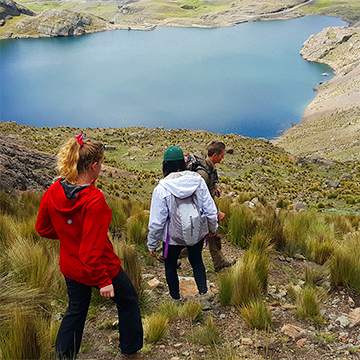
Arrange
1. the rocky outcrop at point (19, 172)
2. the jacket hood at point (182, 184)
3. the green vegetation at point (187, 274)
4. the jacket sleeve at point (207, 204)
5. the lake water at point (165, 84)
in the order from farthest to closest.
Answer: the lake water at point (165, 84) → the rocky outcrop at point (19, 172) → the jacket sleeve at point (207, 204) → the jacket hood at point (182, 184) → the green vegetation at point (187, 274)

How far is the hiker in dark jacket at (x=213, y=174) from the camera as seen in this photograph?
3.99 metres

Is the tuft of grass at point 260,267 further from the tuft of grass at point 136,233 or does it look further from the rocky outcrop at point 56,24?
the rocky outcrop at point 56,24

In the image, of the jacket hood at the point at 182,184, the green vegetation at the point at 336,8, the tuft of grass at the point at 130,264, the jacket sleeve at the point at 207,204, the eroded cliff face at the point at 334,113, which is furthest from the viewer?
the green vegetation at the point at 336,8

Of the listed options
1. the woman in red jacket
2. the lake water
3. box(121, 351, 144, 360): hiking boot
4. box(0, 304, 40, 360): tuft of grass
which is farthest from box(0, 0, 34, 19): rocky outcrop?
box(121, 351, 144, 360): hiking boot

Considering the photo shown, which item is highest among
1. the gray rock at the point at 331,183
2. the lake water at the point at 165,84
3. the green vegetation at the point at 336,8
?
the green vegetation at the point at 336,8

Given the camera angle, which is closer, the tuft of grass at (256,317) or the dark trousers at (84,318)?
the dark trousers at (84,318)

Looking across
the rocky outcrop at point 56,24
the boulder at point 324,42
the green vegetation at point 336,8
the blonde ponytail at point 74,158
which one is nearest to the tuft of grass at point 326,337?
the blonde ponytail at point 74,158

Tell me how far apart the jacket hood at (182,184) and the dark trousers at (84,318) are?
0.87 meters

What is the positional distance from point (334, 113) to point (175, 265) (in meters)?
38.9

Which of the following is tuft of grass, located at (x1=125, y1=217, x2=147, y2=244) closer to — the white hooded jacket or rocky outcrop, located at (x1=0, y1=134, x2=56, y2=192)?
the white hooded jacket

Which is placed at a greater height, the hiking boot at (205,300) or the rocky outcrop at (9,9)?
the rocky outcrop at (9,9)

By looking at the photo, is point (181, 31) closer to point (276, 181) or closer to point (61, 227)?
point (276, 181)

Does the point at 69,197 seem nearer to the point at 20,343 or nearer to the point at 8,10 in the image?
the point at 20,343

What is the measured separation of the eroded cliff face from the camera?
2923cm
